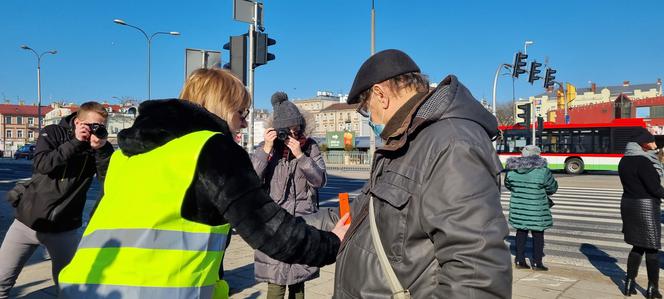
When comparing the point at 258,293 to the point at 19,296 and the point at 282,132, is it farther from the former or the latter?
the point at 19,296

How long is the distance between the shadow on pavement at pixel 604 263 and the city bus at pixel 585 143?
58.6ft

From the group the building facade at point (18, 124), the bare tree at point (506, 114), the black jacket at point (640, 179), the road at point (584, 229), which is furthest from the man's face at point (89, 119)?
the building facade at point (18, 124)

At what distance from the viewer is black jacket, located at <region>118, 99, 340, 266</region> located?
1661 mm

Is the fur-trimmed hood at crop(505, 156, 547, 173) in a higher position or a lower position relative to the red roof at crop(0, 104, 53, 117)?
lower

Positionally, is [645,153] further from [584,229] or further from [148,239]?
[148,239]

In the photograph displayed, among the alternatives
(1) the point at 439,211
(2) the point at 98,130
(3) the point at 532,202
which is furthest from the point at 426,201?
(3) the point at 532,202

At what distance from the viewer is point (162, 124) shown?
1.73 metres

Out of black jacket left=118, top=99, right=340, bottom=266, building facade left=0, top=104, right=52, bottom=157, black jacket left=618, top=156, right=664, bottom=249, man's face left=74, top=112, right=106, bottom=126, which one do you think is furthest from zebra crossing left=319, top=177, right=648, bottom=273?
building facade left=0, top=104, right=52, bottom=157

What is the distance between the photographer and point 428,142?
1.73 metres

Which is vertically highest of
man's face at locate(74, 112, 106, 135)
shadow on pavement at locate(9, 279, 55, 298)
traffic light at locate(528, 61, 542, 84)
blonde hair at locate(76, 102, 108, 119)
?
traffic light at locate(528, 61, 542, 84)

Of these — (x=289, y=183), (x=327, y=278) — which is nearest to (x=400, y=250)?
A: (x=289, y=183)

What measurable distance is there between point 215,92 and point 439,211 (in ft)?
3.68

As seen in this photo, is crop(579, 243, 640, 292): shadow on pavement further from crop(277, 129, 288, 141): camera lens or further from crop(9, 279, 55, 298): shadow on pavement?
crop(9, 279, 55, 298): shadow on pavement

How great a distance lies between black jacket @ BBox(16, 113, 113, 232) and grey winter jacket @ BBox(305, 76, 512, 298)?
95.0 inches
